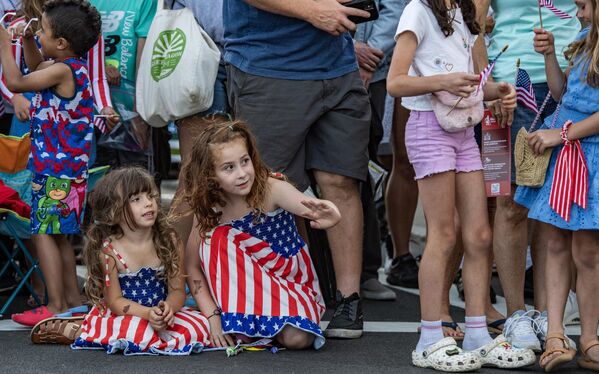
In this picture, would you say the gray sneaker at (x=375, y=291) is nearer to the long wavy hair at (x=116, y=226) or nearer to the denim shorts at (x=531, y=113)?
the denim shorts at (x=531, y=113)

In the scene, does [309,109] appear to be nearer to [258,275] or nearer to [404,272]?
[258,275]

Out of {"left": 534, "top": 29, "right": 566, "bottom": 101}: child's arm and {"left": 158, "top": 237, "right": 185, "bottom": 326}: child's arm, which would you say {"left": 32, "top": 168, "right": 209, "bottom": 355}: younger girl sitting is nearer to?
{"left": 158, "top": 237, "right": 185, "bottom": 326}: child's arm

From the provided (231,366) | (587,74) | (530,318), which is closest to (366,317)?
(530,318)

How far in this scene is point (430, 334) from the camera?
198 inches

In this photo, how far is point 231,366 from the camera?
4938 mm

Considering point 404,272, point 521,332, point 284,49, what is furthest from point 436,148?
point 404,272

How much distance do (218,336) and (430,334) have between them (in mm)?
985

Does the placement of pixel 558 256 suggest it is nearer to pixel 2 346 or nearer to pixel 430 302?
pixel 430 302

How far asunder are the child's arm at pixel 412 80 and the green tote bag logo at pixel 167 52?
1525 mm

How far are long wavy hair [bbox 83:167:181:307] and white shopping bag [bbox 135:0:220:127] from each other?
2.55ft

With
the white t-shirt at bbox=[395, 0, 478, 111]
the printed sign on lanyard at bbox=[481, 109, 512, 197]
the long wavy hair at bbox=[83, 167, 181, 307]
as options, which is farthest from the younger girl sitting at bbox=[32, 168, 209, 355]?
the printed sign on lanyard at bbox=[481, 109, 512, 197]

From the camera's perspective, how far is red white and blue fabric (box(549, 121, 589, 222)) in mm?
5004

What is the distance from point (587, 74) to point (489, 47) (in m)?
1.15

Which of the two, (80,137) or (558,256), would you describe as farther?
(80,137)
